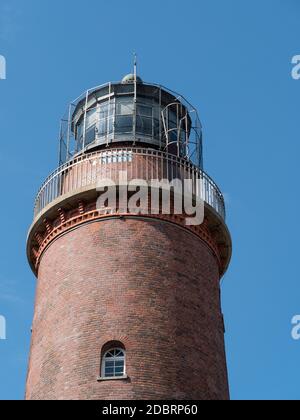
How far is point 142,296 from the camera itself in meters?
21.9

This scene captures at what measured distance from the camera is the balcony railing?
79.0ft

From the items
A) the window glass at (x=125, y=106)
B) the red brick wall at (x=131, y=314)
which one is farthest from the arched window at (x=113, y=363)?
the window glass at (x=125, y=106)

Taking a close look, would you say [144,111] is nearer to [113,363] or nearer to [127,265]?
[127,265]

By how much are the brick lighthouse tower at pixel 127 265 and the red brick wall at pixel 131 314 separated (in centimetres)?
3

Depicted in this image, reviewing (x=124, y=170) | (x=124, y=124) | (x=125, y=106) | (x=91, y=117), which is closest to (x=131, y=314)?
(x=124, y=170)

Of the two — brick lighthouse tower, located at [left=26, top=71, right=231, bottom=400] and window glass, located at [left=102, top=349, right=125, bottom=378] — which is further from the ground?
brick lighthouse tower, located at [left=26, top=71, right=231, bottom=400]

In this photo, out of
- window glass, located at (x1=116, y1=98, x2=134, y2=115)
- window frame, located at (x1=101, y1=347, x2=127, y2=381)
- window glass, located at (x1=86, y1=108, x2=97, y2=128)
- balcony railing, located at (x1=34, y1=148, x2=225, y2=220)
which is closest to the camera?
window frame, located at (x1=101, y1=347, x2=127, y2=381)

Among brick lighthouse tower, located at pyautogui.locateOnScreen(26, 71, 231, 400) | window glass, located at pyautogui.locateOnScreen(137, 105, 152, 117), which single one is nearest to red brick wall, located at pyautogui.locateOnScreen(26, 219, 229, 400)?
brick lighthouse tower, located at pyautogui.locateOnScreen(26, 71, 231, 400)

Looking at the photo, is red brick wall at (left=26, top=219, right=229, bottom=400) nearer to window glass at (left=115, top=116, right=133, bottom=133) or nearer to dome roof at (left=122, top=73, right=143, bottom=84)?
window glass at (left=115, top=116, right=133, bottom=133)

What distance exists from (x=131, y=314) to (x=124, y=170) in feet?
14.0

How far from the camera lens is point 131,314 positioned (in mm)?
21531

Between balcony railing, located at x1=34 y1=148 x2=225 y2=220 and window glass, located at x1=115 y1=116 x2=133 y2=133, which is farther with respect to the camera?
window glass, located at x1=115 y1=116 x2=133 y2=133

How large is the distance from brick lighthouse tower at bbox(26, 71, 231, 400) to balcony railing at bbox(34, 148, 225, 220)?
0.10 feet

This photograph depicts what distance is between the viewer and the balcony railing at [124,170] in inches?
948
